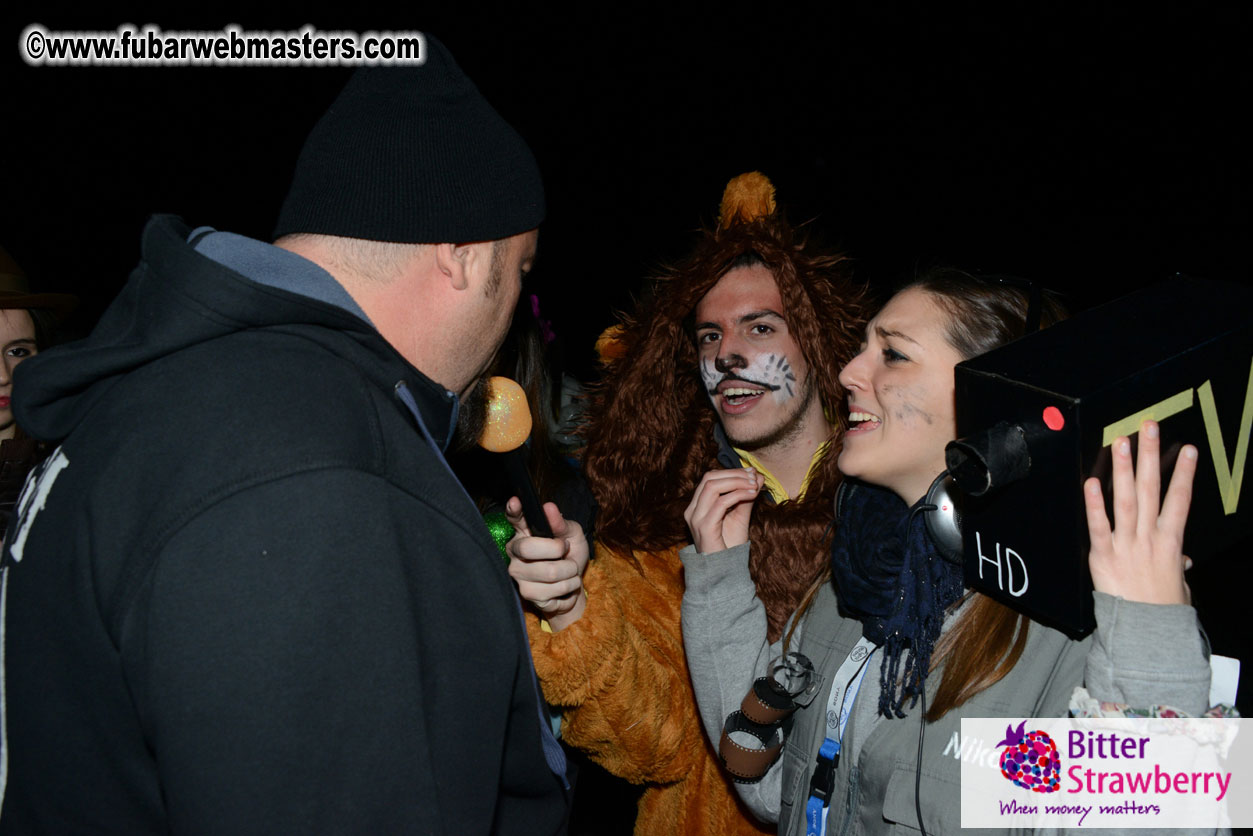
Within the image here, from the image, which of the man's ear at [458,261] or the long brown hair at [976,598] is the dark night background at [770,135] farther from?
the man's ear at [458,261]

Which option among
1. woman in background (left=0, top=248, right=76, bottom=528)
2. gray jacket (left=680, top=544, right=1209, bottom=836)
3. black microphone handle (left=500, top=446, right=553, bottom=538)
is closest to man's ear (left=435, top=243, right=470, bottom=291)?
black microphone handle (left=500, top=446, right=553, bottom=538)

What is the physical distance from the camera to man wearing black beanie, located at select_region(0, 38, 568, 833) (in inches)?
33.2

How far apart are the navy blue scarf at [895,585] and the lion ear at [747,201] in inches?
48.9

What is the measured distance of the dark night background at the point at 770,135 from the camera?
4.29 meters

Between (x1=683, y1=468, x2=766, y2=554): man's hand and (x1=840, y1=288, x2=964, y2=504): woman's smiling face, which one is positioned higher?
(x1=840, y1=288, x2=964, y2=504): woman's smiling face

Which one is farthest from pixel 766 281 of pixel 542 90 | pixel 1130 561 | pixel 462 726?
pixel 542 90

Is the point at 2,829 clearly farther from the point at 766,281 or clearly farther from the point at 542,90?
the point at 542,90

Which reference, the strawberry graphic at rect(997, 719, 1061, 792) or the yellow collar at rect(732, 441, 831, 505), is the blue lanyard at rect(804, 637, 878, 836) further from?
the yellow collar at rect(732, 441, 831, 505)

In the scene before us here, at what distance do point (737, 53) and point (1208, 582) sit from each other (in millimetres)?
4732

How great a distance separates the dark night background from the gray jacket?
3391 mm

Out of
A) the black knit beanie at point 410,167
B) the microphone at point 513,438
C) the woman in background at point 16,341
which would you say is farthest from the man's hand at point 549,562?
the woman in background at point 16,341

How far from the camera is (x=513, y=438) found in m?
1.88

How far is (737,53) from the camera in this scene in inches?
197

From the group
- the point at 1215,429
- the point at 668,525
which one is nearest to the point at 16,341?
the point at 668,525
